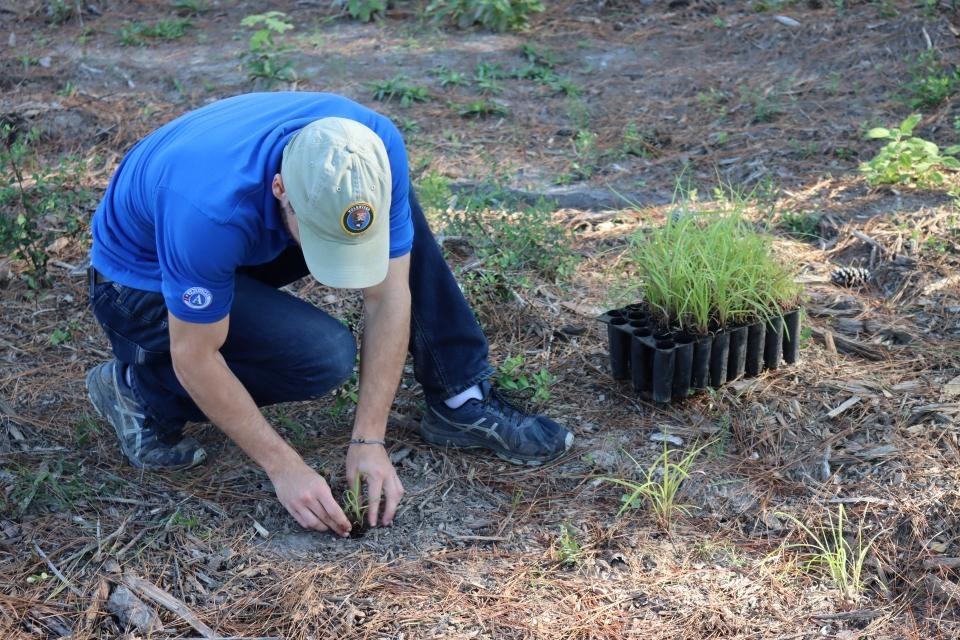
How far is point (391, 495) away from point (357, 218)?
858 mm

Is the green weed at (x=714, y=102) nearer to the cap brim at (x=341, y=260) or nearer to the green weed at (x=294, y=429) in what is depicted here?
the green weed at (x=294, y=429)

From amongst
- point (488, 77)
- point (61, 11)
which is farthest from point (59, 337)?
point (61, 11)

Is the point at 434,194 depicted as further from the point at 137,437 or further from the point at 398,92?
the point at 398,92

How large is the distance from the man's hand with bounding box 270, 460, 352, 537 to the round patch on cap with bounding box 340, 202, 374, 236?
0.72 metres

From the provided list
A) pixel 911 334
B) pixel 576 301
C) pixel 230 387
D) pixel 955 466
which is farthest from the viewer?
pixel 576 301

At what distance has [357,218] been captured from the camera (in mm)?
1981

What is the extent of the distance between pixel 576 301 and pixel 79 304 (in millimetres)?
1916

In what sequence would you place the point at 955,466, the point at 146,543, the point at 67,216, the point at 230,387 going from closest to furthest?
the point at 230,387
the point at 146,543
the point at 955,466
the point at 67,216

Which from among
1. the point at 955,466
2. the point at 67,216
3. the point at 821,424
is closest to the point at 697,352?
the point at 821,424

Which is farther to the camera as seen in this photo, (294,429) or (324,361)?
(294,429)

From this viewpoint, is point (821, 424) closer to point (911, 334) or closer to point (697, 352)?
point (697, 352)

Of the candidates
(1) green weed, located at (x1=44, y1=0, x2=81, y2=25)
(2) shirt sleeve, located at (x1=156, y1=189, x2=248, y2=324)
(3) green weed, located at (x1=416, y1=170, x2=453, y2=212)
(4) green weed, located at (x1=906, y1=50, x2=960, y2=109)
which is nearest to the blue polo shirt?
(2) shirt sleeve, located at (x1=156, y1=189, x2=248, y2=324)

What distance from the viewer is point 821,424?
288cm

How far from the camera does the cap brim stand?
6.63 feet
